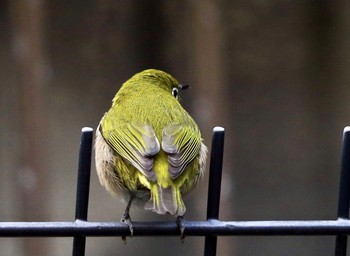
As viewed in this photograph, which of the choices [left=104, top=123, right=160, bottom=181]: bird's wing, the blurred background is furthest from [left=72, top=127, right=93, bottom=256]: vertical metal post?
the blurred background

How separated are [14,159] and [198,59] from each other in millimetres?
1226

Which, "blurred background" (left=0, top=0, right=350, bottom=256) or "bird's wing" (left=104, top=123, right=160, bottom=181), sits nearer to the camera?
"bird's wing" (left=104, top=123, right=160, bottom=181)

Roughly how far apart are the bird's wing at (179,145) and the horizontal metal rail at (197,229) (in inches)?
19.5

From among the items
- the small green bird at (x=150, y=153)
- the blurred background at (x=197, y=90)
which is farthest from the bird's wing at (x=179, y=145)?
the blurred background at (x=197, y=90)

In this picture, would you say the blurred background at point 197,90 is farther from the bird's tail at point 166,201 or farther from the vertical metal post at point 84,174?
the vertical metal post at point 84,174

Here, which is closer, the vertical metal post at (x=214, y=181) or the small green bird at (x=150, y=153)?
the vertical metal post at (x=214, y=181)

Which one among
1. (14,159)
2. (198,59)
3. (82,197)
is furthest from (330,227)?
(14,159)

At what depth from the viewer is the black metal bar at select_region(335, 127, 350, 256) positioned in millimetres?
2229

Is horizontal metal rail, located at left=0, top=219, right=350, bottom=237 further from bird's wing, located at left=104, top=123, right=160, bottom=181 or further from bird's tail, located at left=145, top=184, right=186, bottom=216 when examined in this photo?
bird's wing, located at left=104, top=123, right=160, bottom=181

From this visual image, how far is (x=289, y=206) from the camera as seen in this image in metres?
5.85

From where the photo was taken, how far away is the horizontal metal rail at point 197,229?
2.07m

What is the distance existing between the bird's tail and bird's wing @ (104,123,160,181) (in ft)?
0.15

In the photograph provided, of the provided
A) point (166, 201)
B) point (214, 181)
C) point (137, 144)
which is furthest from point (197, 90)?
point (214, 181)

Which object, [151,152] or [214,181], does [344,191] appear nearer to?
[214,181]
